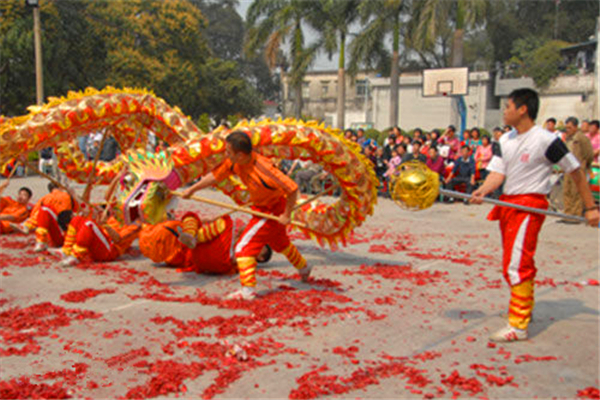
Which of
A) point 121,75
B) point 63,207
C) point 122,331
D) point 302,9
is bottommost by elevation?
point 122,331

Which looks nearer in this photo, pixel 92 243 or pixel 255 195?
pixel 255 195

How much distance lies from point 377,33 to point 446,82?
4.14 m

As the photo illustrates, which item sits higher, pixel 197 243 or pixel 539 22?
pixel 539 22

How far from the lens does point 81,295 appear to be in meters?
5.75

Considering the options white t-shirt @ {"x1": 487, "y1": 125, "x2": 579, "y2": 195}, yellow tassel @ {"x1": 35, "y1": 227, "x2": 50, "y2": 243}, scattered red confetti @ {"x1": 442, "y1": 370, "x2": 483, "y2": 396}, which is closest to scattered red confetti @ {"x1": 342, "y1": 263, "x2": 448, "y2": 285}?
white t-shirt @ {"x1": 487, "y1": 125, "x2": 579, "y2": 195}

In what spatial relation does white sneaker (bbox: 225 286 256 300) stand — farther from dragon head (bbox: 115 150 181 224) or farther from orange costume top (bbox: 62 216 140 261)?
orange costume top (bbox: 62 216 140 261)

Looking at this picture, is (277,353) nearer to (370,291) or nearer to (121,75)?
(370,291)

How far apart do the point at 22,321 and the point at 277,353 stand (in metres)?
2.21

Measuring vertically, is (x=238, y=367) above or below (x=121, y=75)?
below

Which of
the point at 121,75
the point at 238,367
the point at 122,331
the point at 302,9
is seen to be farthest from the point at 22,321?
the point at 121,75

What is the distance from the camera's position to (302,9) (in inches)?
987

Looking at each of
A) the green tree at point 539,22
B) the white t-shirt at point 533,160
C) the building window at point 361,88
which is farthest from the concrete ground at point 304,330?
the building window at point 361,88

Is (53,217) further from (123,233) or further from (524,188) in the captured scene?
(524,188)

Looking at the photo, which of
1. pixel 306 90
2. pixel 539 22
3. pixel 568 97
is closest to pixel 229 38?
pixel 306 90
